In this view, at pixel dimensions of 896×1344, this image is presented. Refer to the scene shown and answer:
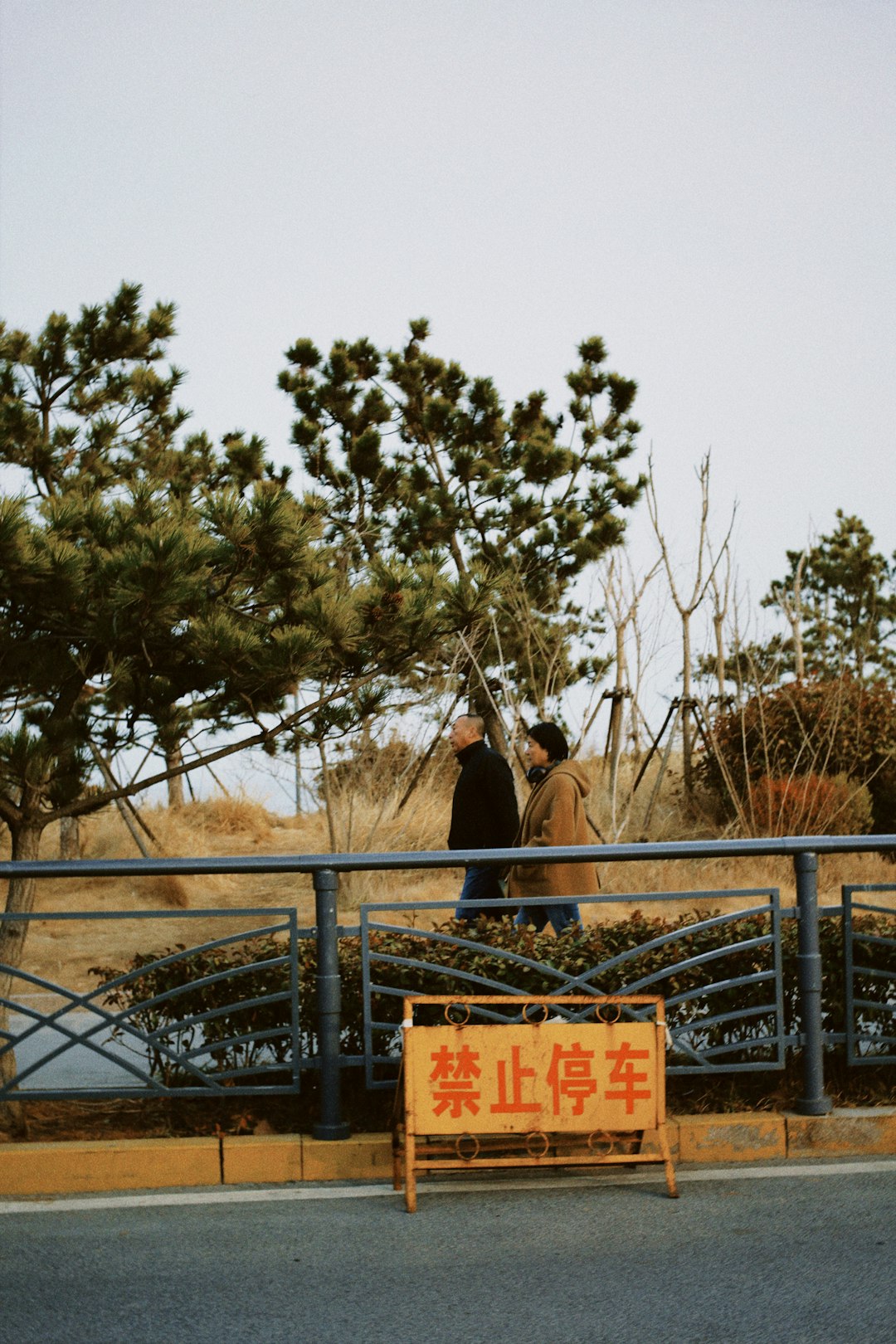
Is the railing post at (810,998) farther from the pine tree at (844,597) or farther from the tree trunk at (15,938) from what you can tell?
the pine tree at (844,597)

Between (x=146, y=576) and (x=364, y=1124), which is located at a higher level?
(x=146, y=576)

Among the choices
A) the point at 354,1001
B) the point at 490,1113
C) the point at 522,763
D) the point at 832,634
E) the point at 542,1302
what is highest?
the point at 832,634

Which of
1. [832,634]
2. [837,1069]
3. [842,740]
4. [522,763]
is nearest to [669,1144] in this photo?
[837,1069]

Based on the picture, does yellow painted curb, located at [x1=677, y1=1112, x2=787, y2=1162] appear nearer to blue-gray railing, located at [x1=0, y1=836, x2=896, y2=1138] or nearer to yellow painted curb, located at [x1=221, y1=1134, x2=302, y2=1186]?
blue-gray railing, located at [x1=0, y1=836, x2=896, y2=1138]

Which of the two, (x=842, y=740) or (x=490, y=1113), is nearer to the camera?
(x=490, y=1113)

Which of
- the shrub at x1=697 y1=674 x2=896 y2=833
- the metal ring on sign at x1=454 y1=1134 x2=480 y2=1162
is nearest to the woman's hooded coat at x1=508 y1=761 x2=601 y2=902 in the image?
the metal ring on sign at x1=454 y1=1134 x2=480 y2=1162

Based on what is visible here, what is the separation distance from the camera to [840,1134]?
499 cm

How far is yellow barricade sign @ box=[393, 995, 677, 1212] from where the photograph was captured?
448cm

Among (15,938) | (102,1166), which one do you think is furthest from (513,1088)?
(15,938)

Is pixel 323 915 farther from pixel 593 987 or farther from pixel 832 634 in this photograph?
pixel 832 634

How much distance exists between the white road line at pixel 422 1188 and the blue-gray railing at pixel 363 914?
276 mm

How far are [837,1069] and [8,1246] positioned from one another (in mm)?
3336

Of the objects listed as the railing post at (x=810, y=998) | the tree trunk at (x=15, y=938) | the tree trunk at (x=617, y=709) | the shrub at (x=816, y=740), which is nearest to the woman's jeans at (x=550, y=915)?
the railing post at (x=810, y=998)

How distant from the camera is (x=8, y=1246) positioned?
159 inches
